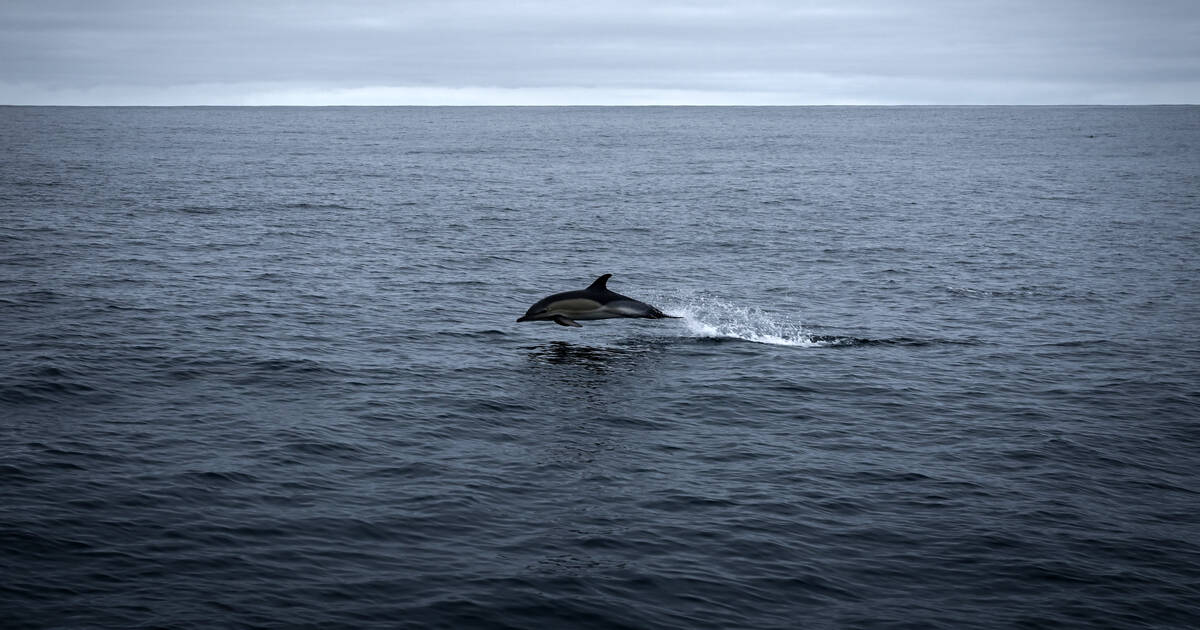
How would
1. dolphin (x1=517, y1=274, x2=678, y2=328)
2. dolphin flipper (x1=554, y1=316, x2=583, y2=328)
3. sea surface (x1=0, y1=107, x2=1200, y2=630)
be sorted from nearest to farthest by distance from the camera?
sea surface (x1=0, y1=107, x2=1200, y2=630), dolphin flipper (x1=554, y1=316, x2=583, y2=328), dolphin (x1=517, y1=274, x2=678, y2=328)

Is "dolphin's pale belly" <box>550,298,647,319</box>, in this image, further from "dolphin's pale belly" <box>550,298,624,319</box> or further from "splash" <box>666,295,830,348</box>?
"splash" <box>666,295,830,348</box>

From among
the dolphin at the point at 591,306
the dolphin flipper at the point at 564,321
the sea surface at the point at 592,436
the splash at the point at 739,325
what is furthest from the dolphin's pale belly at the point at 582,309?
the splash at the point at 739,325

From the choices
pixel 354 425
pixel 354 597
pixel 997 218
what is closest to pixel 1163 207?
pixel 997 218

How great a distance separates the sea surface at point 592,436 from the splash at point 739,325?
0.55ft

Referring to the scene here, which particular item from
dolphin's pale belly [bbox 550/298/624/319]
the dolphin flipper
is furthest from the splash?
the dolphin flipper

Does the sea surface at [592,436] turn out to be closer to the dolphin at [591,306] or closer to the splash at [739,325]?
the splash at [739,325]

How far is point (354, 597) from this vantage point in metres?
15.2

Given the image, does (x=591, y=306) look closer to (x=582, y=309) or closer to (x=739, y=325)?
(x=582, y=309)

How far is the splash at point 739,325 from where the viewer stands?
3291cm

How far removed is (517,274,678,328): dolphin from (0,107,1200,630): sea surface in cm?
128

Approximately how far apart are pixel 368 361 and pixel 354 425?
6.05 m

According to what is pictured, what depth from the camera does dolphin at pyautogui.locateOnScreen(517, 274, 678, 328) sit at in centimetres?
2998

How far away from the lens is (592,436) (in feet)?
75.4

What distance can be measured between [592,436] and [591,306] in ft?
25.0
